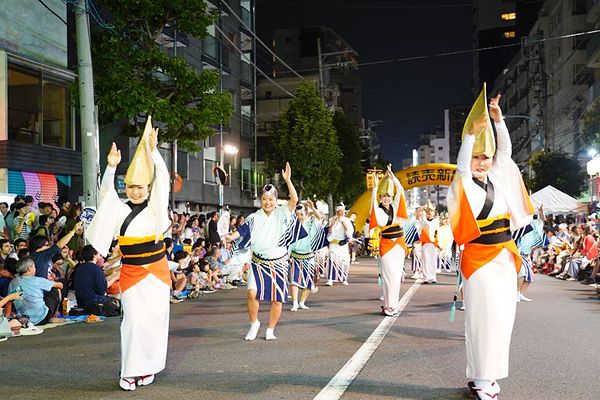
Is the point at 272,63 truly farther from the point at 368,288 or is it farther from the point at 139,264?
the point at 139,264

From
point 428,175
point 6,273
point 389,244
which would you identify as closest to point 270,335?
point 389,244

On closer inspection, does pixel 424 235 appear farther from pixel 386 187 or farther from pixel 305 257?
pixel 386 187

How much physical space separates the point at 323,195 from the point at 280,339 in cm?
2881

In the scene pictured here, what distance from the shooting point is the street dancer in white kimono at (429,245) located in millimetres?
18366

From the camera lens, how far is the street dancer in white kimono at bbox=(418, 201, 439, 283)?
18366 millimetres

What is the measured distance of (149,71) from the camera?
17172mm

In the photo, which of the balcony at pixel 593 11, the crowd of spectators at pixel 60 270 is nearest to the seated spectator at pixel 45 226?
the crowd of spectators at pixel 60 270

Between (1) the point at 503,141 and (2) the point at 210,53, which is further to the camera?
(2) the point at 210,53

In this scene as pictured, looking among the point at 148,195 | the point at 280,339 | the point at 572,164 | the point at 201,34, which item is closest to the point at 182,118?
the point at 201,34

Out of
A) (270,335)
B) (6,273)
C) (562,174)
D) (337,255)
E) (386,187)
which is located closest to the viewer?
(270,335)

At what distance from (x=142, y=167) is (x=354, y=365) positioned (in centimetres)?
299

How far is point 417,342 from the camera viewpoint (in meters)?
8.45

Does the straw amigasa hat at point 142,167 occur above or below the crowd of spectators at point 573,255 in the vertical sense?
above

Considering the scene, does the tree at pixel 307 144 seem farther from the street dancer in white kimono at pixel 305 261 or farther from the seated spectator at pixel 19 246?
the seated spectator at pixel 19 246
